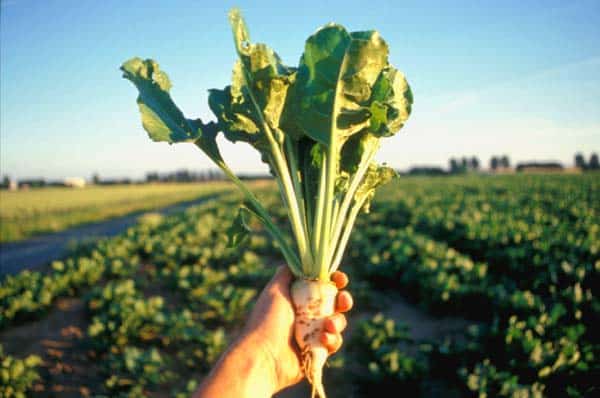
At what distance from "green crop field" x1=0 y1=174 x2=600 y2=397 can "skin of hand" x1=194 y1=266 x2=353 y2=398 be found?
144 cm

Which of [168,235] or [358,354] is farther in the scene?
[168,235]

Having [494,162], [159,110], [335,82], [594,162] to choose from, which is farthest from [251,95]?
[494,162]

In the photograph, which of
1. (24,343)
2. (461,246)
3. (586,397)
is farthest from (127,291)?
(461,246)

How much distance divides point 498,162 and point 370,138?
11942 cm

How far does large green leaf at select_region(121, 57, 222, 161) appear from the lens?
7.89 feet

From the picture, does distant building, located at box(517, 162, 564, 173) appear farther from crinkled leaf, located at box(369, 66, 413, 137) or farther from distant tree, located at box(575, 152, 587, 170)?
crinkled leaf, located at box(369, 66, 413, 137)

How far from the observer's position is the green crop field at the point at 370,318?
4.37 metres

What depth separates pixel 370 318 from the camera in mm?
6289

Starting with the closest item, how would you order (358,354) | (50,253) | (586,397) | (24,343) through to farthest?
(586,397), (358,354), (24,343), (50,253)

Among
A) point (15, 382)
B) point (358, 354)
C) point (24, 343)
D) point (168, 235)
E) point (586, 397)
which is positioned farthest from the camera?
point (168, 235)

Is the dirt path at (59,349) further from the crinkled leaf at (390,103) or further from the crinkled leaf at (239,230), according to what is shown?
the crinkled leaf at (390,103)

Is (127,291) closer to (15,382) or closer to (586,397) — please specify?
(15,382)

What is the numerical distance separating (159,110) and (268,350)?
4.99 feet

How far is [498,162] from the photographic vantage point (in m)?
110
